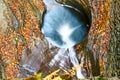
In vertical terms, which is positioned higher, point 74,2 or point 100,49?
point 74,2

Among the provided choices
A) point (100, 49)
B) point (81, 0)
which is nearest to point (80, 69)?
point (100, 49)

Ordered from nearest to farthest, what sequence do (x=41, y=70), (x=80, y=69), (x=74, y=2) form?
1. (x=80, y=69)
2. (x=41, y=70)
3. (x=74, y=2)

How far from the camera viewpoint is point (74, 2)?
22.2 ft

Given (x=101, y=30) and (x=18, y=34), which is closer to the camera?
(x=101, y=30)

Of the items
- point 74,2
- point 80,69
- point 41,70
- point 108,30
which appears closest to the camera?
point 108,30

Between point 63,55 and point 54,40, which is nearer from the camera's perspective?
point 63,55

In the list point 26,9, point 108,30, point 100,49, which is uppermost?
point 26,9

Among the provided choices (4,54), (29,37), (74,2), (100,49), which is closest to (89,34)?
(100,49)

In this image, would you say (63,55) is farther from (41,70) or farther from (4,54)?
(4,54)

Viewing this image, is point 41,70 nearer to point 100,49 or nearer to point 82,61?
point 82,61

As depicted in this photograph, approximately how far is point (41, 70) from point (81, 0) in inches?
75.4

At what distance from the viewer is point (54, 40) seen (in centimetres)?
694

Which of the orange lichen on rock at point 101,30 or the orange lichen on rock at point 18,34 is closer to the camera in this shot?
the orange lichen on rock at point 101,30

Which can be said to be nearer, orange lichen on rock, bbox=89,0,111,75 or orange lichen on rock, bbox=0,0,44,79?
orange lichen on rock, bbox=89,0,111,75
